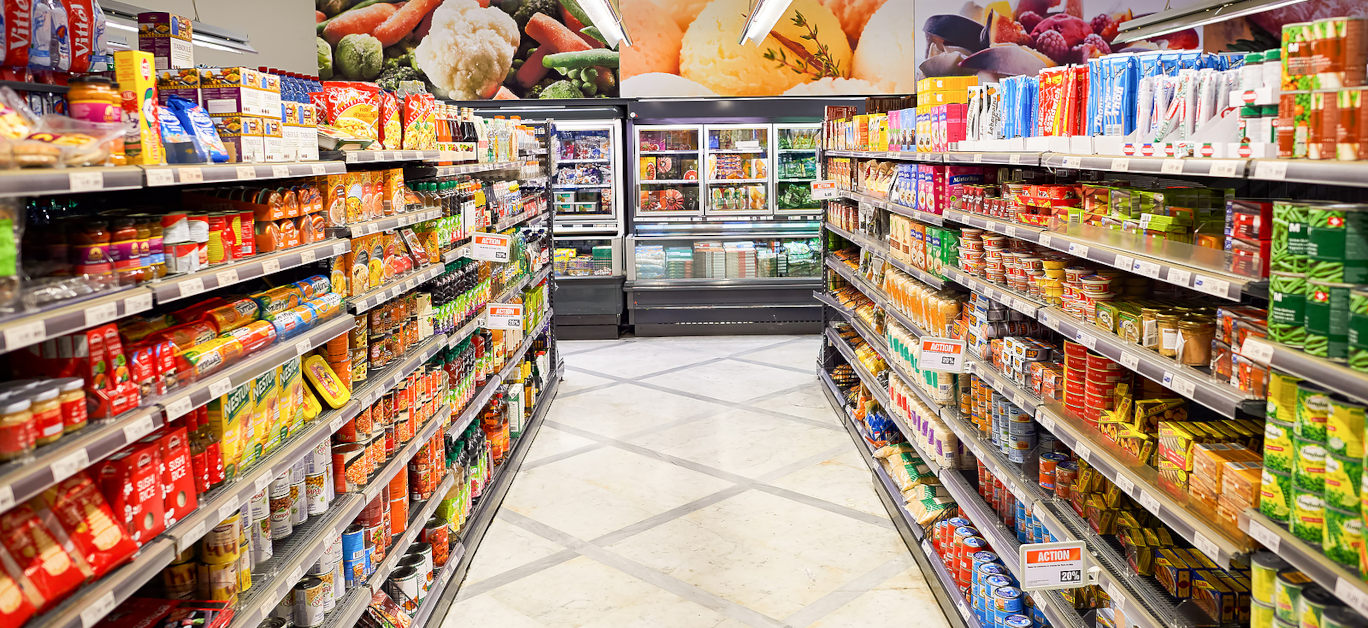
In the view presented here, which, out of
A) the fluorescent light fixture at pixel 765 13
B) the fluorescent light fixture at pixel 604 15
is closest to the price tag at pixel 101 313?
the fluorescent light fixture at pixel 604 15

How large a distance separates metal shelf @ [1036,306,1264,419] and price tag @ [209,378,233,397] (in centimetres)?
237

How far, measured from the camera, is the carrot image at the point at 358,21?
35.3 feet

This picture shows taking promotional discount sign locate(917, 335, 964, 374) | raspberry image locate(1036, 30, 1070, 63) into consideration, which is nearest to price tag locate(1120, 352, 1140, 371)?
promotional discount sign locate(917, 335, 964, 374)

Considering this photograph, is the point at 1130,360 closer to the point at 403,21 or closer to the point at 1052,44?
the point at 1052,44

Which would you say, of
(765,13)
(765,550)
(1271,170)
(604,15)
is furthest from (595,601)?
(765,13)

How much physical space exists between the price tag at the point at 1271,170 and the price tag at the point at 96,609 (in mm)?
2445

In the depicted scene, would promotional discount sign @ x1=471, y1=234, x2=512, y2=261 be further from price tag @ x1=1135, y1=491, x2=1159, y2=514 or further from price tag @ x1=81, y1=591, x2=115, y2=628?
price tag @ x1=1135, y1=491, x2=1159, y2=514

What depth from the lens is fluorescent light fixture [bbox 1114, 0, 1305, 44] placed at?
526 centimetres

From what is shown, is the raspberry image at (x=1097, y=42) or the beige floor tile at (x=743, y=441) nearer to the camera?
the beige floor tile at (x=743, y=441)

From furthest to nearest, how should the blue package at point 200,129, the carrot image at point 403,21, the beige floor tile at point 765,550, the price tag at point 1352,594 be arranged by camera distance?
the carrot image at point 403,21
the beige floor tile at point 765,550
the blue package at point 200,129
the price tag at point 1352,594

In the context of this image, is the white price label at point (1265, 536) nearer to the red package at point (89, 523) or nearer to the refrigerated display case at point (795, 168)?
the red package at point (89, 523)

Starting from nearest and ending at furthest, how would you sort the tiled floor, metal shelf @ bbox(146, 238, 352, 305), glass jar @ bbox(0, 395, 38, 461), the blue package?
glass jar @ bbox(0, 395, 38, 461)
metal shelf @ bbox(146, 238, 352, 305)
the blue package
the tiled floor

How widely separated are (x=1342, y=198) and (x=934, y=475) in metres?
2.71

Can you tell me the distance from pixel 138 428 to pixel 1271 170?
2410mm
